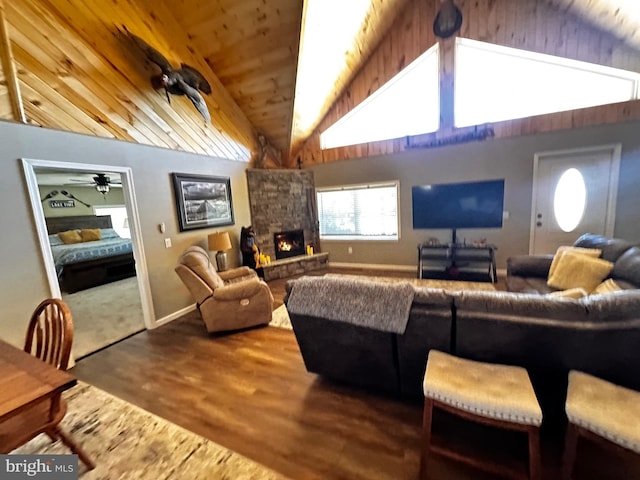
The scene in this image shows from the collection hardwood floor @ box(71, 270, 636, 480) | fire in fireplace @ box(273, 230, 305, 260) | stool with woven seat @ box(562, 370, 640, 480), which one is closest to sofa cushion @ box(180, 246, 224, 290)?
hardwood floor @ box(71, 270, 636, 480)

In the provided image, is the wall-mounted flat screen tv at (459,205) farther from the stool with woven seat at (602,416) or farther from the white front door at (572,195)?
the stool with woven seat at (602,416)

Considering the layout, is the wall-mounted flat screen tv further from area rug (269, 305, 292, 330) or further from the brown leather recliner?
the brown leather recliner

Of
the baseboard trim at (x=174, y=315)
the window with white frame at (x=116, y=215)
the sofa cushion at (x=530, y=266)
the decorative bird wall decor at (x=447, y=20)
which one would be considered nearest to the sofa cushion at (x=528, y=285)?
the sofa cushion at (x=530, y=266)

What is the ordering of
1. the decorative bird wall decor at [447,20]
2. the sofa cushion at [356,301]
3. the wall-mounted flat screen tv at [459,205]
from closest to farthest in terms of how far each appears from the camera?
the sofa cushion at [356,301] < the decorative bird wall decor at [447,20] < the wall-mounted flat screen tv at [459,205]

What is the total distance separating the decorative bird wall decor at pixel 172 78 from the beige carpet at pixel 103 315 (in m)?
3.01

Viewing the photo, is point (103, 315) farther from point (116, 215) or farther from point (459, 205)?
point (459, 205)

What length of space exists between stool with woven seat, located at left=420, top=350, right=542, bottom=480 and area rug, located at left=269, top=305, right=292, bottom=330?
2.00m

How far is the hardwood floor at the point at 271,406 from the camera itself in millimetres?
1485

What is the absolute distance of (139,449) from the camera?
1639 millimetres

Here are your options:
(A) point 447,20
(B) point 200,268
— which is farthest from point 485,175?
(B) point 200,268

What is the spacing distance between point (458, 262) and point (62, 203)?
9.35 m

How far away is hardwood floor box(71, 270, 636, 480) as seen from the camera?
1.49 m

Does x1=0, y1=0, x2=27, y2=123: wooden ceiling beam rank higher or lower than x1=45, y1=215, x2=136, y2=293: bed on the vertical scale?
higher

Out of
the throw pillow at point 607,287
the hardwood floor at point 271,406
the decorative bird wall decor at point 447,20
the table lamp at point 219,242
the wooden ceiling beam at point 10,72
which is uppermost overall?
the decorative bird wall decor at point 447,20
